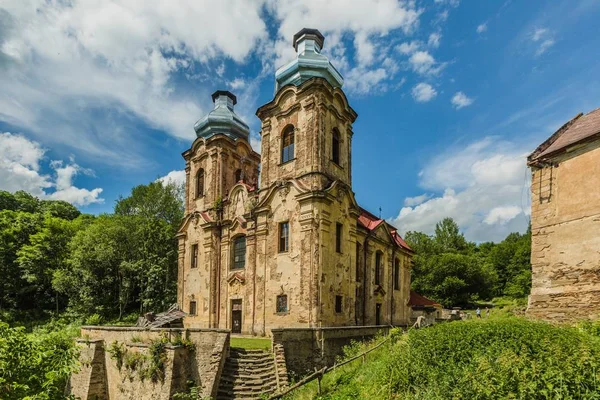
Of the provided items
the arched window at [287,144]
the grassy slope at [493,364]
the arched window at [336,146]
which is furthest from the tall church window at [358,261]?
the grassy slope at [493,364]

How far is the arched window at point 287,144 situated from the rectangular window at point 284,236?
160 inches

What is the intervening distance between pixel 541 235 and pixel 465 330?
5613 mm

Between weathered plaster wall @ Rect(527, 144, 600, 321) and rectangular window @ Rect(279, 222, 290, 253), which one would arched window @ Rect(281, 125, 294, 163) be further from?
weathered plaster wall @ Rect(527, 144, 600, 321)

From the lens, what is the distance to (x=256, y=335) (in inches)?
828

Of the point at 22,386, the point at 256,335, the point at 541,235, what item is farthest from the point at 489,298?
the point at 22,386

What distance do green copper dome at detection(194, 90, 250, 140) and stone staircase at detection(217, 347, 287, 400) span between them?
17.5 meters

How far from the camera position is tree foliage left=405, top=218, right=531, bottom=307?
1935 inches

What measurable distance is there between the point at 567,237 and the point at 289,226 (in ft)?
43.2

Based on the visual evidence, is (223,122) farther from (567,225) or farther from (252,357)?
(567,225)

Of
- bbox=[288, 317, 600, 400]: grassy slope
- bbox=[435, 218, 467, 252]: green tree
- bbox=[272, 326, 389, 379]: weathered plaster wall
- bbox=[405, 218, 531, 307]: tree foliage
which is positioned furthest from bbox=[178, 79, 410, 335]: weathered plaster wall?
bbox=[435, 218, 467, 252]: green tree

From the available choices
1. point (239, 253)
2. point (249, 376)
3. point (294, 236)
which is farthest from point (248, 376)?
point (239, 253)

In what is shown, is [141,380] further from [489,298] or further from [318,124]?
[489,298]

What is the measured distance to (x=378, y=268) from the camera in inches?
1052

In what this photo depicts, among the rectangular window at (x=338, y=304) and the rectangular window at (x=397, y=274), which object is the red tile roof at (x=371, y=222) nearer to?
the rectangular window at (x=397, y=274)
